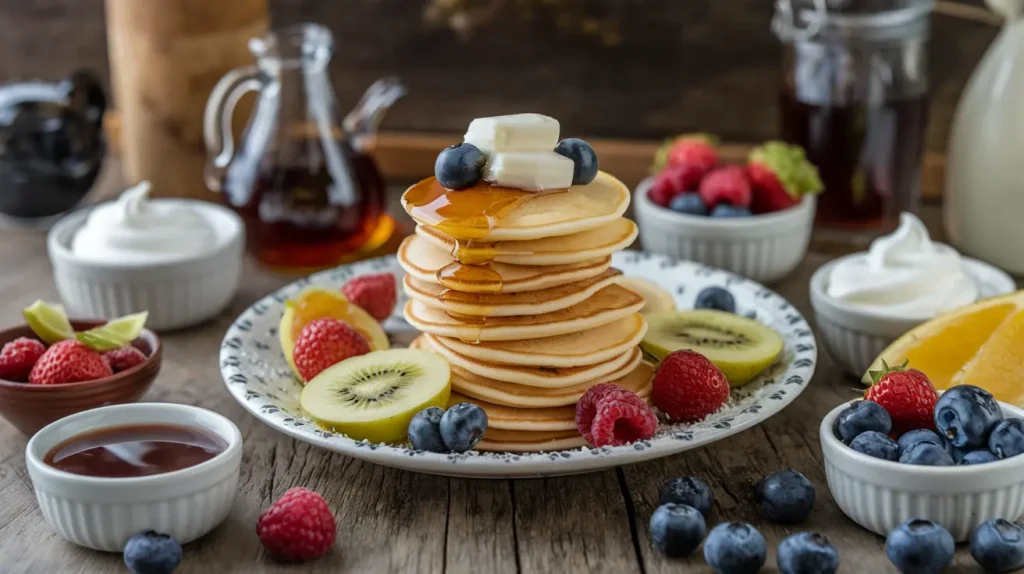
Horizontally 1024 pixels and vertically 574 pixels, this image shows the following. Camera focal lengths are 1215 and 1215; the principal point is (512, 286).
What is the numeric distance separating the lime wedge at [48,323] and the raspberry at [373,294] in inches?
15.4

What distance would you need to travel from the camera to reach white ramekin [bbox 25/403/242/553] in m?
1.22

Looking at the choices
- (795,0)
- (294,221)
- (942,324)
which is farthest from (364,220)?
(942,324)

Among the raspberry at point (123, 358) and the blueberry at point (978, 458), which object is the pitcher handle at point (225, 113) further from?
the blueberry at point (978, 458)

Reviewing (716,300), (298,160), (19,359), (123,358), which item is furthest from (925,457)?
(298,160)

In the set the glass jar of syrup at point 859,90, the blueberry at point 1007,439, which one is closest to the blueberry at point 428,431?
the blueberry at point 1007,439

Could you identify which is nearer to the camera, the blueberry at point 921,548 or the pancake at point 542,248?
the blueberry at point 921,548

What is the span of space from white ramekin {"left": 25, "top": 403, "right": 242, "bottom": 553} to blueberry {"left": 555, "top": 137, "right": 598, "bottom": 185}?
50 cm

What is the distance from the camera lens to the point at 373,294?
5.79 feet

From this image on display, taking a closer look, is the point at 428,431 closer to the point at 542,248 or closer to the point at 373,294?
the point at 542,248

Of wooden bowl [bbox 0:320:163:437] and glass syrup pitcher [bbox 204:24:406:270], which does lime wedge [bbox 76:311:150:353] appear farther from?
glass syrup pitcher [bbox 204:24:406:270]

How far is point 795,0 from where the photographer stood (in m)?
2.19

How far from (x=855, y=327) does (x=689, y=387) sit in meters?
0.37

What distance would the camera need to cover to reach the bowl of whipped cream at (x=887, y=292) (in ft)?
5.46

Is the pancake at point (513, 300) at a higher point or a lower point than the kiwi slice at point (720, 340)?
higher
